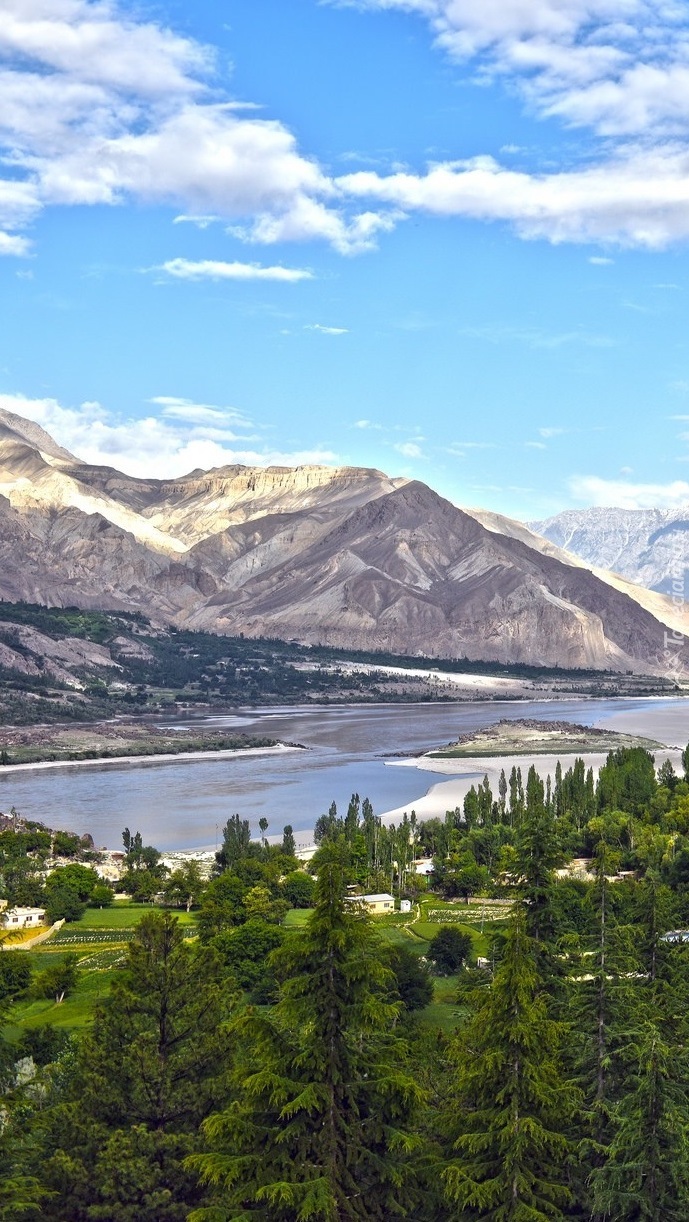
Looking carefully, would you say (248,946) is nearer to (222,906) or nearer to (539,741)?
(222,906)

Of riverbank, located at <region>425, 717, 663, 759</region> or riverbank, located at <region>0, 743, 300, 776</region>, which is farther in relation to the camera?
riverbank, located at <region>425, 717, 663, 759</region>

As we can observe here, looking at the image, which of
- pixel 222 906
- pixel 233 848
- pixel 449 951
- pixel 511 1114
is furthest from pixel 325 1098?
pixel 233 848

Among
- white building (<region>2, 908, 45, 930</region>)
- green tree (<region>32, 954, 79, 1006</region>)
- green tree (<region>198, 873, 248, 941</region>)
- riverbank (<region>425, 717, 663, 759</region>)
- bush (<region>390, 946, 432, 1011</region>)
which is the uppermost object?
riverbank (<region>425, 717, 663, 759</region>)

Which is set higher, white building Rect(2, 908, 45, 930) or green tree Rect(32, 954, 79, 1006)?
green tree Rect(32, 954, 79, 1006)

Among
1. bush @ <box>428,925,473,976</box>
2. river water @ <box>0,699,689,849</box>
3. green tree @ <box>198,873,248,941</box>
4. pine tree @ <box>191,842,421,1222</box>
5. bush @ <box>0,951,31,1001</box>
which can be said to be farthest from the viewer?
river water @ <box>0,699,689,849</box>

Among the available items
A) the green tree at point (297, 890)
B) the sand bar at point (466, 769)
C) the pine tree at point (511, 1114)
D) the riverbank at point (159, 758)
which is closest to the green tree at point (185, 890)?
the green tree at point (297, 890)

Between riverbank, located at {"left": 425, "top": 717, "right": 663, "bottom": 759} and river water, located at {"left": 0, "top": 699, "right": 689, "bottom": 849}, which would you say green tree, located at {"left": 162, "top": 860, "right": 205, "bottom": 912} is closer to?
river water, located at {"left": 0, "top": 699, "right": 689, "bottom": 849}

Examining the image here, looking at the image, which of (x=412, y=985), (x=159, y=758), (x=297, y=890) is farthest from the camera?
(x=159, y=758)

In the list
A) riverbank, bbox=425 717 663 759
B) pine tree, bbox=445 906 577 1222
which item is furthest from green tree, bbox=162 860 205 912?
riverbank, bbox=425 717 663 759
